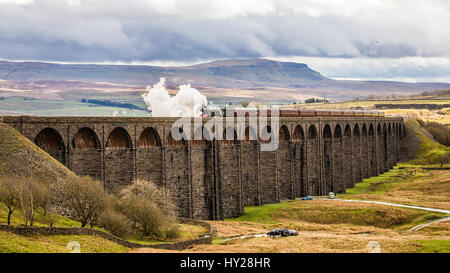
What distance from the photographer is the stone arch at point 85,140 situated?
4869 centimetres

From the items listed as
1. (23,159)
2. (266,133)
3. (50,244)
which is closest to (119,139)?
(23,159)

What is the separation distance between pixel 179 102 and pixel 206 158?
17402 millimetres

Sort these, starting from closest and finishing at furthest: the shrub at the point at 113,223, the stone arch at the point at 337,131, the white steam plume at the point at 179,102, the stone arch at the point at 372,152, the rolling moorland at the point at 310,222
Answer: the rolling moorland at the point at 310,222, the shrub at the point at 113,223, the white steam plume at the point at 179,102, the stone arch at the point at 337,131, the stone arch at the point at 372,152

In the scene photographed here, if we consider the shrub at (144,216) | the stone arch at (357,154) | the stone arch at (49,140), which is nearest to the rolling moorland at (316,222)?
the stone arch at (357,154)

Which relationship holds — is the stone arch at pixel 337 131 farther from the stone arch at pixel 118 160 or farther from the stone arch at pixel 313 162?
the stone arch at pixel 118 160

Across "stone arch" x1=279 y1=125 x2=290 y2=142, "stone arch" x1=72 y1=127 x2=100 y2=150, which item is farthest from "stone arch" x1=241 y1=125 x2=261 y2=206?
"stone arch" x1=72 y1=127 x2=100 y2=150

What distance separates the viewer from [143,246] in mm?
39500

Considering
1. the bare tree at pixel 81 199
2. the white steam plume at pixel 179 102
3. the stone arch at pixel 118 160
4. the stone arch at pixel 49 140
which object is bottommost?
the bare tree at pixel 81 199

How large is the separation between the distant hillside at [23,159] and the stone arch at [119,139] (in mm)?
8846

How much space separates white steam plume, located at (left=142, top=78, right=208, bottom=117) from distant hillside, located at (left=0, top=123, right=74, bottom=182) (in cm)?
3083
